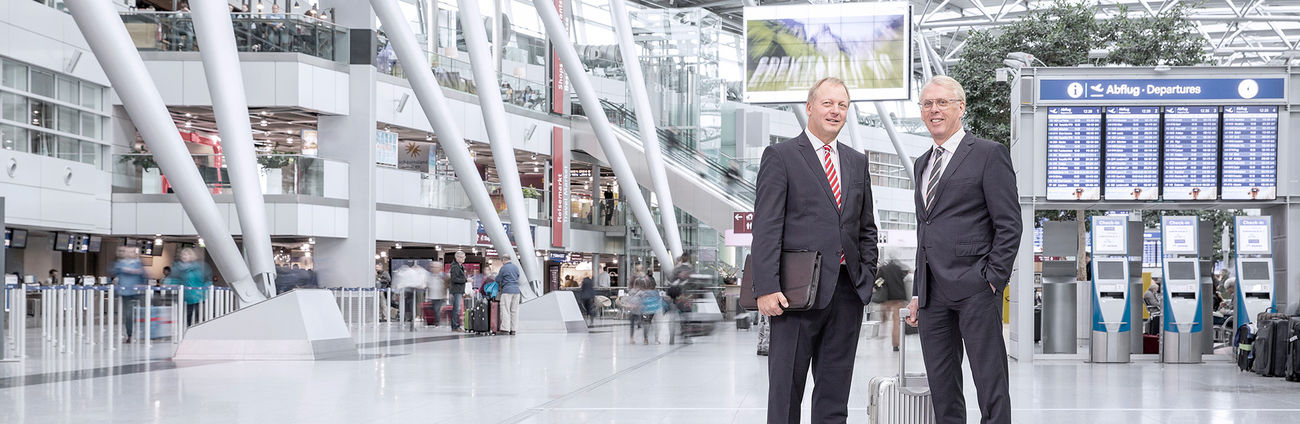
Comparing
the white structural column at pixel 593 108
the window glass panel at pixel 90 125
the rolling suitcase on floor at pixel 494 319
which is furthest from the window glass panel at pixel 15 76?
the rolling suitcase on floor at pixel 494 319

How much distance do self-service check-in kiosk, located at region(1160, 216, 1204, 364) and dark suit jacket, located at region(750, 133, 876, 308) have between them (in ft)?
34.1

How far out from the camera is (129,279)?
17297 mm

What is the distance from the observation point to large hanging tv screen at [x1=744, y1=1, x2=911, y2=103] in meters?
19.8

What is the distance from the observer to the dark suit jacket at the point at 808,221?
420 cm

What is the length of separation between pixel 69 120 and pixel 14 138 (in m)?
2.07

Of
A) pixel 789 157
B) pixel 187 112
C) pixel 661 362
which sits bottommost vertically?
pixel 661 362

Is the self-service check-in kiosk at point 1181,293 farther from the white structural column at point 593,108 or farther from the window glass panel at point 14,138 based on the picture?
the window glass panel at point 14,138

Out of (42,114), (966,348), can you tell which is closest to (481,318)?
(42,114)

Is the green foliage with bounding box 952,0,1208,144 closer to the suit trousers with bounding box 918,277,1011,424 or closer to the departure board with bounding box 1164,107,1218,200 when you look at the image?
the departure board with bounding box 1164,107,1218,200

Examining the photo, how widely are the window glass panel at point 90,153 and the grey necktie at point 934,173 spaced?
2344 centimetres

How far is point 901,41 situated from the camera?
64.8ft

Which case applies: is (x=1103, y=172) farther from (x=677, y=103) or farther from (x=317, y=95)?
(x=677, y=103)

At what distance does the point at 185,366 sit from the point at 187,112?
1597 centimetres

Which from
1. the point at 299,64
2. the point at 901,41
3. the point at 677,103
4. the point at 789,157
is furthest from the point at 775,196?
the point at 677,103
